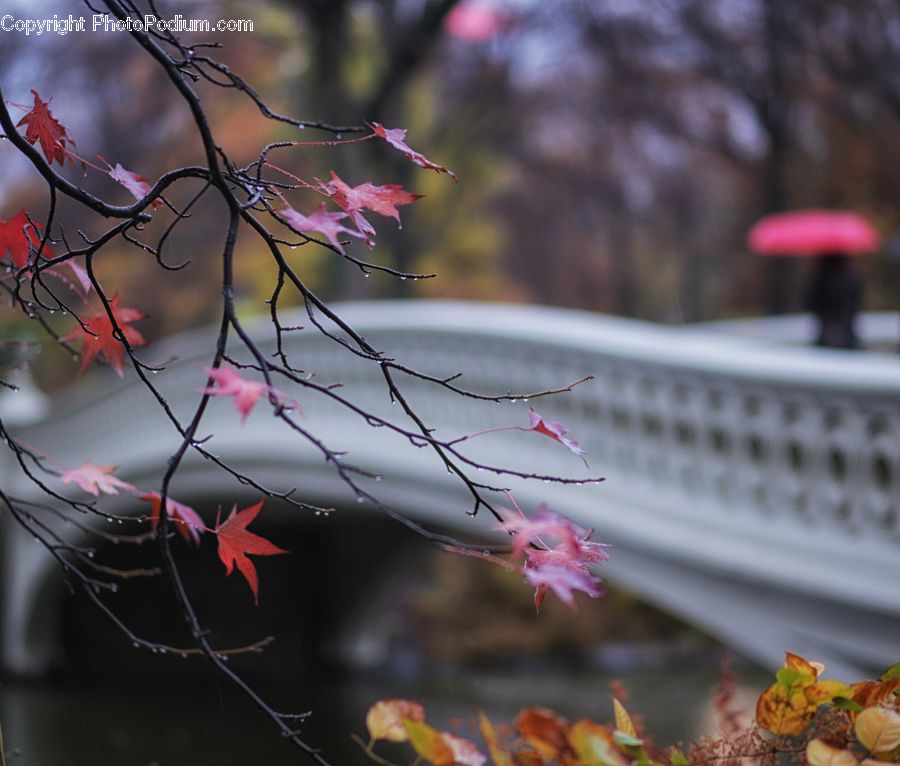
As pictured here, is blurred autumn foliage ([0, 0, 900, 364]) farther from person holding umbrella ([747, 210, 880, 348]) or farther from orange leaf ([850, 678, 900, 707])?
orange leaf ([850, 678, 900, 707])

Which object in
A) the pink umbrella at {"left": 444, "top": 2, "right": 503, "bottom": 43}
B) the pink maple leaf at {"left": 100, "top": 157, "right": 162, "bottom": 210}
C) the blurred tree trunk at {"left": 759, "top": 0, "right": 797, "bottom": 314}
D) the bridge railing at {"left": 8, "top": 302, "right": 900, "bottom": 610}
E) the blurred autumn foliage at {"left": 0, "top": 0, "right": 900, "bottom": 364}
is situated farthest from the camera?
the pink umbrella at {"left": 444, "top": 2, "right": 503, "bottom": 43}

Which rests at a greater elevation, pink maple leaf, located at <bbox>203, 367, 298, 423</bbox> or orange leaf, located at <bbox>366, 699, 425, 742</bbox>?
pink maple leaf, located at <bbox>203, 367, 298, 423</bbox>

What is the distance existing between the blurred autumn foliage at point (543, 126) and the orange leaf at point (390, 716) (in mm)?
11157

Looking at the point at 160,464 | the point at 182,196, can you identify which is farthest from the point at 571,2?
the point at 160,464

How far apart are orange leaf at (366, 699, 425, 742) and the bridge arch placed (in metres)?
3.23

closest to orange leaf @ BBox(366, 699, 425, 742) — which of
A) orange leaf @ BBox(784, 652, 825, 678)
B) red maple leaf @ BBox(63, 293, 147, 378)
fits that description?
orange leaf @ BBox(784, 652, 825, 678)

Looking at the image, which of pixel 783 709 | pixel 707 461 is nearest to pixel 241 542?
pixel 783 709

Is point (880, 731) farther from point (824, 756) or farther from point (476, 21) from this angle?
point (476, 21)

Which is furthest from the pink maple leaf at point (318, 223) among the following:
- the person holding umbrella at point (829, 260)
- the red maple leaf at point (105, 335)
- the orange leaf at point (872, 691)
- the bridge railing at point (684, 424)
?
the person holding umbrella at point (829, 260)

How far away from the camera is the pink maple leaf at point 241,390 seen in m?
1.29

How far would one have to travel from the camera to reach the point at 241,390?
51.3 inches

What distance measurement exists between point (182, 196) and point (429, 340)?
9.97 metres

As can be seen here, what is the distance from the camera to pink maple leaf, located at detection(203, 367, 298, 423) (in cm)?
129

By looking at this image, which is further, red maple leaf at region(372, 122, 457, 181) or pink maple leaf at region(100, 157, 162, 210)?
pink maple leaf at region(100, 157, 162, 210)
